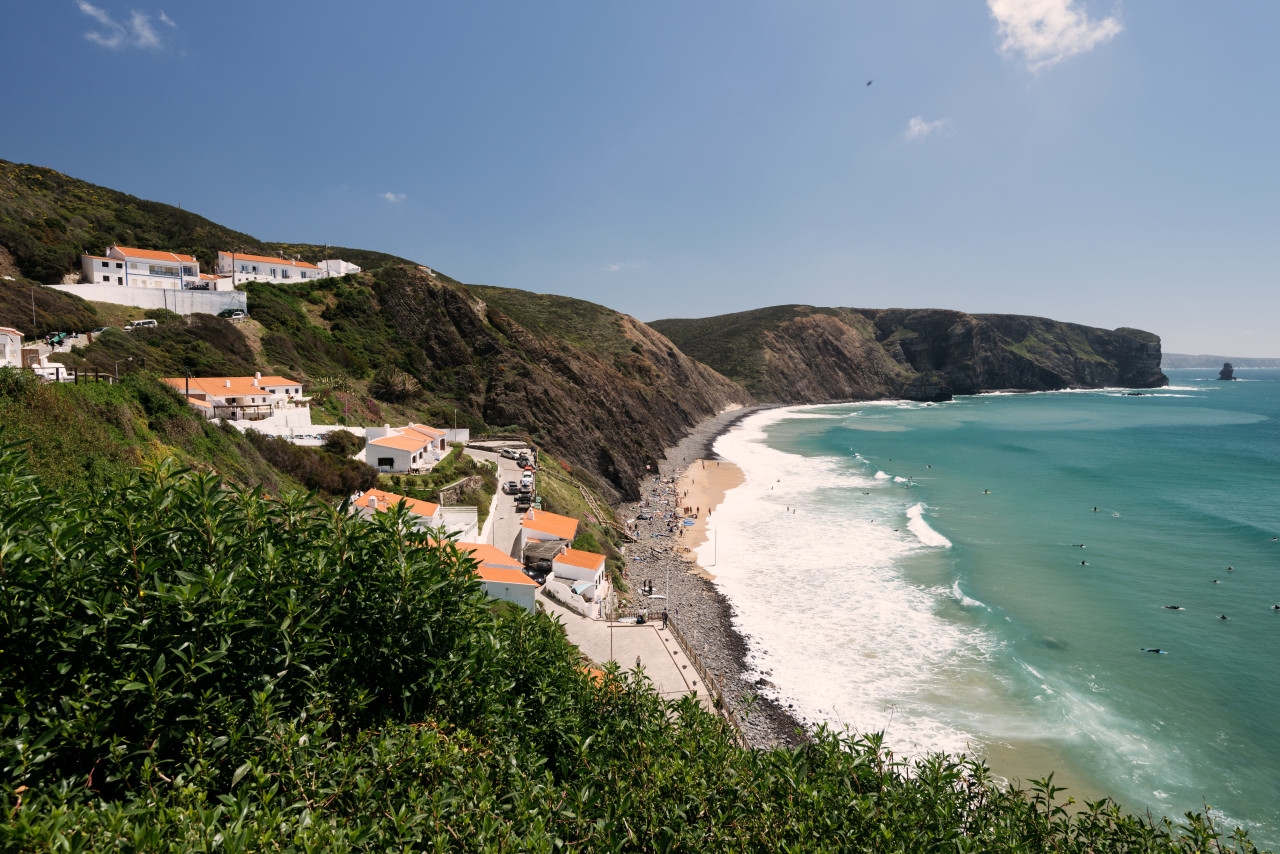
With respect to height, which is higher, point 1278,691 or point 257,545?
point 257,545

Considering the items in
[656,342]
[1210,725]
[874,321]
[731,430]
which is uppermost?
[874,321]

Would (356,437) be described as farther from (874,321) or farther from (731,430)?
(874,321)

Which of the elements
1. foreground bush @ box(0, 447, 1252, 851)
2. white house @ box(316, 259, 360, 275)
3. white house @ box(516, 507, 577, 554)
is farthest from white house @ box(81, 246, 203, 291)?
foreground bush @ box(0, 447, 1252, 851)

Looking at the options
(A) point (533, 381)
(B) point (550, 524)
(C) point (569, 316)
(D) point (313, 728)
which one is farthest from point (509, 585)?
(C) point (569, 316)

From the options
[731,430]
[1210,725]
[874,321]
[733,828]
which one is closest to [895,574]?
[1210,725]

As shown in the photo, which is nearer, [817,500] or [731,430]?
[817,500]

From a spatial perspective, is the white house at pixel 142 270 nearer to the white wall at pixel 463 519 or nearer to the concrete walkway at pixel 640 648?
the white wall at pixel 463 519

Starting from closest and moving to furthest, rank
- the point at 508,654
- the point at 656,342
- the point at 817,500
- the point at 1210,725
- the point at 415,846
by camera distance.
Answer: the point at 415,846 → the point at 508,654 → the point at 1210,725 → the point at 817,500 → the point at 656,342

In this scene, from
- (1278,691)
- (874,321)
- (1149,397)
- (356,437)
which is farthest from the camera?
(874,321)
